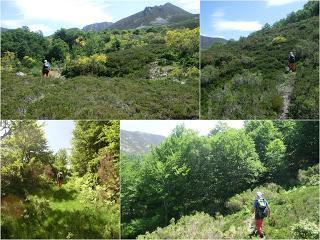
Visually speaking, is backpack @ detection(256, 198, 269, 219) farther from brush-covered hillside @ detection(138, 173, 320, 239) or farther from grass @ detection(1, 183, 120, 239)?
grass @ detection(1, 183, 120, 239)

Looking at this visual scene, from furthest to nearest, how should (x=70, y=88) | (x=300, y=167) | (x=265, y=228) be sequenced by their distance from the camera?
(x=70, y=88) < (x=300, y=167) < (x=265, y=228)

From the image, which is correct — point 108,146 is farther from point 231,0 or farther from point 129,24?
point 231,0

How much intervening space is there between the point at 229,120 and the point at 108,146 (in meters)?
3.22

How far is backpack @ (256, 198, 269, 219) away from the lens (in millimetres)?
14305

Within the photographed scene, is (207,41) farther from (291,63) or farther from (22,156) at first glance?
(22,156)

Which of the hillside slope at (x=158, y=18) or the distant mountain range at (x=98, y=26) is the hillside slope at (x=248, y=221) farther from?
the distant mountain range at (x=98, y=26)

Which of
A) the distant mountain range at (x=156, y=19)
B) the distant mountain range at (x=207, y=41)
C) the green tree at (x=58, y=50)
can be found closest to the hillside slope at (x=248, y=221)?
the distant mountain range at (x=207, y=41)

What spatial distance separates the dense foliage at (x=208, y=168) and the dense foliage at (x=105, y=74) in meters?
1.13

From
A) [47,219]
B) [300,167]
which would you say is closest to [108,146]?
[47,219]

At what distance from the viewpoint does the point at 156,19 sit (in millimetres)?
17188

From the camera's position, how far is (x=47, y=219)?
1474 centimetres

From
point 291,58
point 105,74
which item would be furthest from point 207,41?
point 105,74

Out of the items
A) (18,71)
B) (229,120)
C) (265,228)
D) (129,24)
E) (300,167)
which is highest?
(129,24)

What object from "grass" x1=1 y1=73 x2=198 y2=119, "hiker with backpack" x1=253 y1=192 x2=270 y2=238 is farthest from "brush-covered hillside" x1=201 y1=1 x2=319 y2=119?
"hiker with backpack" x1=253 y1=192 x2=270 y2=238
